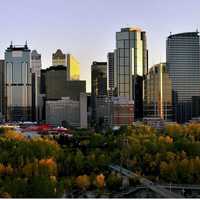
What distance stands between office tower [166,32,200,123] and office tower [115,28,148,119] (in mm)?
1635

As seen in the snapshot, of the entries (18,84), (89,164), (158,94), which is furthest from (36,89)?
(89,164)

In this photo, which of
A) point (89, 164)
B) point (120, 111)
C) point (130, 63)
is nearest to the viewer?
point (89, 164)

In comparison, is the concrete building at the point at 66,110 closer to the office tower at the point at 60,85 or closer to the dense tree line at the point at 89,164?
the office tower at the point at 60,85

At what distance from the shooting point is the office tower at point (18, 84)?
34.0 metres

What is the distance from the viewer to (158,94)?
28641 millimetres

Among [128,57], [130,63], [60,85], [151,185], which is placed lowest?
[151,185]

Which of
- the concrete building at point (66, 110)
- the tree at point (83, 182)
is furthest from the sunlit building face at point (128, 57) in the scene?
the tree at point (83, 182)

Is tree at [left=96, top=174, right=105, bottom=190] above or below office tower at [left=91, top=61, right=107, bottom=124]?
below

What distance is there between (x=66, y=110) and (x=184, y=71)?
6526mm

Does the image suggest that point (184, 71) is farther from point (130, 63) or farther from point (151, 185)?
point (151, 185)

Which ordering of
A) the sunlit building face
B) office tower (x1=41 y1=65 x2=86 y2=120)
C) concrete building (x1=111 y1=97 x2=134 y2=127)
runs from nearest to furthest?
concrete building (x1=111 y1=97 x2=134 y2=127)
the sunlit building face
office tower (x1=41 y1=65 x2=86 y2=120)

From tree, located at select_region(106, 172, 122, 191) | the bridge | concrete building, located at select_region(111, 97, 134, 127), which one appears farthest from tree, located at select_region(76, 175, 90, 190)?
concrete building, located at select_region(111, 97, 134, 127)

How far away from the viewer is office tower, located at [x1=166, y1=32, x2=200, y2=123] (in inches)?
1164

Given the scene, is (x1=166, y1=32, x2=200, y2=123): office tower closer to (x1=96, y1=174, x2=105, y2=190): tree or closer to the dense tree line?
the dense tree line
